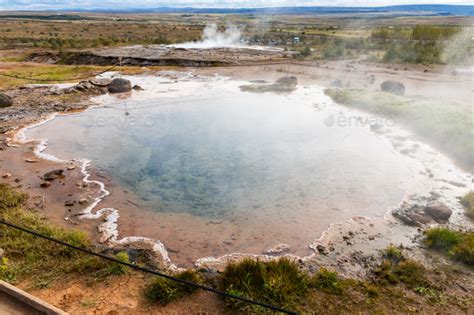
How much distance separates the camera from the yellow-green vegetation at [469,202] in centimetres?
829

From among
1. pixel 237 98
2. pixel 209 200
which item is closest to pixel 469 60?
pixel 237 98

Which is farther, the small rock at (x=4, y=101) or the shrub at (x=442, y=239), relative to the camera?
the small rock at (x=4, y=101)

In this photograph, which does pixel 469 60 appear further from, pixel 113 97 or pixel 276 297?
pixel 276 297

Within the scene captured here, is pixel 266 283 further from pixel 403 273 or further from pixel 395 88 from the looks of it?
pixel 395 88

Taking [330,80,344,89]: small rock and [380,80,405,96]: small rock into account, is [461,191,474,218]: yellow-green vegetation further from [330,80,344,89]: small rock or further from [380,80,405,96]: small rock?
[330,80,344,89]: small rock

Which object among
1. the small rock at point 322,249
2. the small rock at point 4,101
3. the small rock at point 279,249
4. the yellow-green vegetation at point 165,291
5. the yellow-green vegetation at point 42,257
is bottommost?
the small rock at point 279,249

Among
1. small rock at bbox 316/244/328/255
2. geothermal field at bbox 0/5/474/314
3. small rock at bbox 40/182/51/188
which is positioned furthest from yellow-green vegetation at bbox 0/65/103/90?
small rock at bbox 316/244/328/255

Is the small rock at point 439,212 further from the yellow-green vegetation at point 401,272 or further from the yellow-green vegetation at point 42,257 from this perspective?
the yellow-green vegetation at point 42,257

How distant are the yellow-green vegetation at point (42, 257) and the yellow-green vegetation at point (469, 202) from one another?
8487 millimetres

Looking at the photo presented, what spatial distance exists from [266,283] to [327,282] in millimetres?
1138

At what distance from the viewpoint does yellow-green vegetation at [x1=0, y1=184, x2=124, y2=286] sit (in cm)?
580

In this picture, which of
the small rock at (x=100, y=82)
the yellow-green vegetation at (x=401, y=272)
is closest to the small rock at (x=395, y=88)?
the yellow-green vegetation at (x=401, y=272)

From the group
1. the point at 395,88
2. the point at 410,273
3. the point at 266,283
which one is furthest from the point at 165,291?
the point at 395,88

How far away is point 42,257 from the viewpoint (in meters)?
6.22
